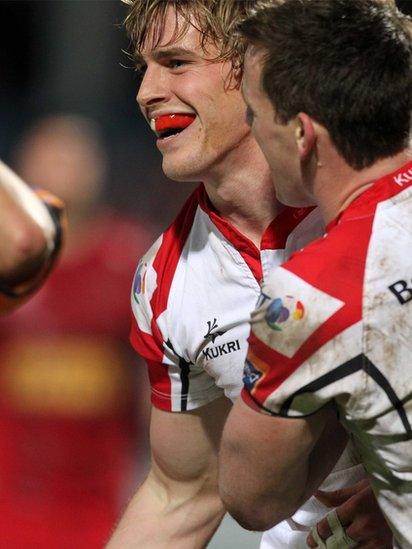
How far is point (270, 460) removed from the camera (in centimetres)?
213

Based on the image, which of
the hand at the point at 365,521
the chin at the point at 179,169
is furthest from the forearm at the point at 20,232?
the hand at the point at 365,521

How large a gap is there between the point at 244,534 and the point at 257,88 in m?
2.33

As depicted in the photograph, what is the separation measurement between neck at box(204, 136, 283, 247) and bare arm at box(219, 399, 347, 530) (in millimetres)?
701

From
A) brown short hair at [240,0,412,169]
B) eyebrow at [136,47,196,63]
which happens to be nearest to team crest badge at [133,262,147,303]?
eyebrow at [136,47,196,63]

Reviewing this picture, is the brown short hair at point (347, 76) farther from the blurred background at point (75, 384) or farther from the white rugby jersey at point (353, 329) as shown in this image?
the blurred background at point (75, 384)

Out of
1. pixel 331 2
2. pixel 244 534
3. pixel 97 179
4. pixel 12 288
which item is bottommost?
pixel 244 534

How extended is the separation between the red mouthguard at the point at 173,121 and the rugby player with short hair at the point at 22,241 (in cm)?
105

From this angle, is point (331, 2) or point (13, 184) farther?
point (331, 2)

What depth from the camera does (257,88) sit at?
7.43 ft

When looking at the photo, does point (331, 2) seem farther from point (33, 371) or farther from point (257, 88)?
point (33, 371)

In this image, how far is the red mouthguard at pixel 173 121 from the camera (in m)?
2.83

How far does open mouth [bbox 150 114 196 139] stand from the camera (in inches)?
111

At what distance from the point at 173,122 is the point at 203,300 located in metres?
0.44

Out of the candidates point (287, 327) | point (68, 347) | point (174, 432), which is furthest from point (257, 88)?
point (68, 347)
